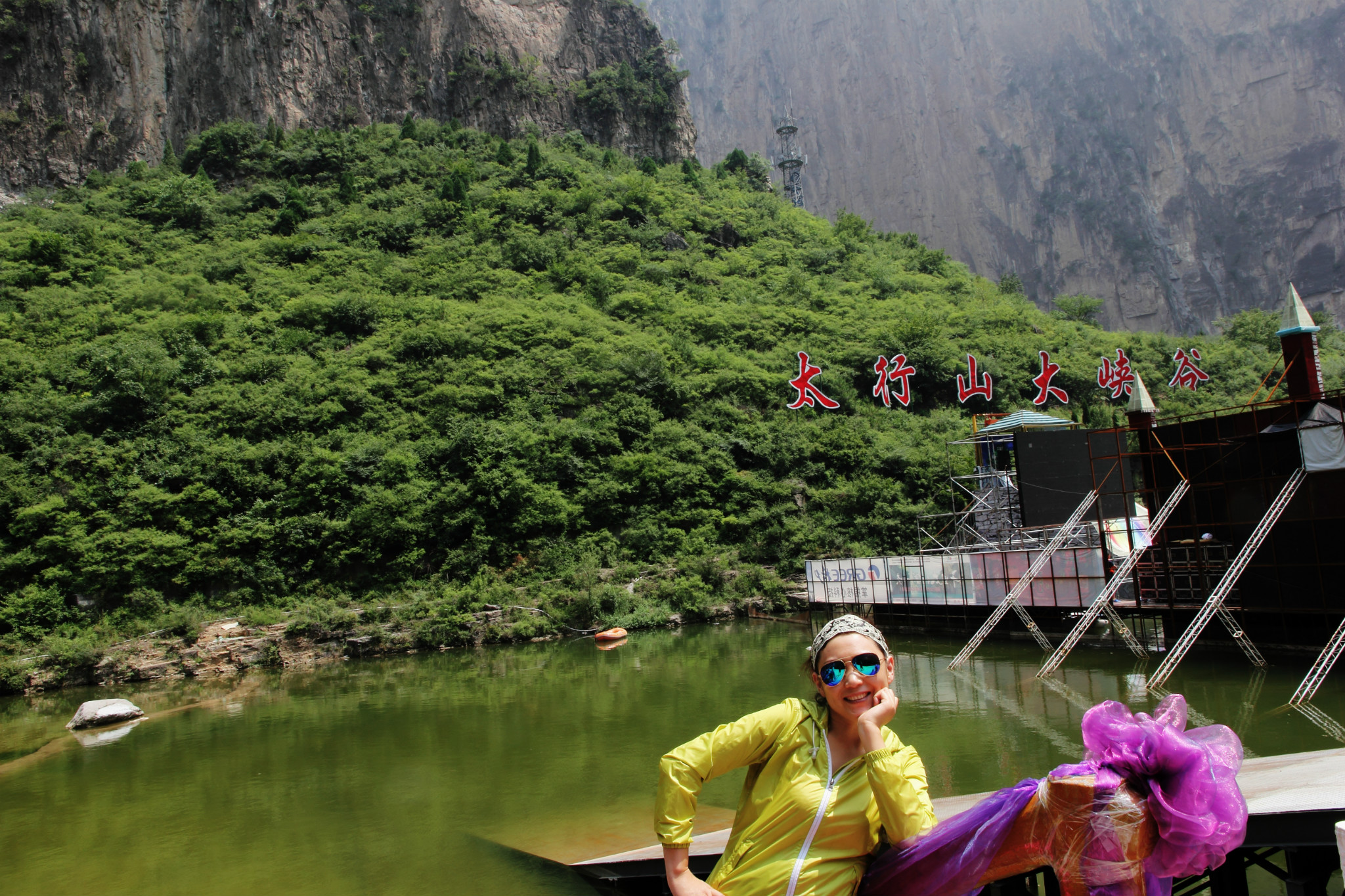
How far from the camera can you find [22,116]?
48.2 metres

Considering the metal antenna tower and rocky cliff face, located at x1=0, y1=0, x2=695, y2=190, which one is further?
the metal antenna tower

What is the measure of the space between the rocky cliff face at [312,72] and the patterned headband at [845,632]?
61872mm

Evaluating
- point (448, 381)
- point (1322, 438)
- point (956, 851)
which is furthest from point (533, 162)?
point (956, 851)

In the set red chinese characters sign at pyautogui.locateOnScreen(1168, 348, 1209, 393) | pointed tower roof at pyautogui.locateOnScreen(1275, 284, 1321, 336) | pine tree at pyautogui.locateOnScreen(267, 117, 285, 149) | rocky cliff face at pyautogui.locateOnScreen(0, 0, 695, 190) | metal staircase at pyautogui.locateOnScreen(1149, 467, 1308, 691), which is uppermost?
rocky cliff face at pyautogui.locateOnScreen(0, 0, 695, 190)

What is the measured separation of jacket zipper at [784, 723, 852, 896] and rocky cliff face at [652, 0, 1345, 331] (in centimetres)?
7390

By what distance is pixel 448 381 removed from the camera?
3306 centimetres

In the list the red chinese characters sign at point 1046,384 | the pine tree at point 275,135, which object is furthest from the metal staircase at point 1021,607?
the pine tree at point 275,135

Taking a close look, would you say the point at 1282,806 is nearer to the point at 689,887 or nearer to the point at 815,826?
the point at 815,826

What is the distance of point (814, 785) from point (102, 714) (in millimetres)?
18351

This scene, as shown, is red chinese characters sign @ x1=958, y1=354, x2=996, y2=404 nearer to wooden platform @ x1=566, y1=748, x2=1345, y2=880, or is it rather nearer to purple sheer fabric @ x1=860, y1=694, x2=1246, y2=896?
wooden platform @ x1=566, y1=748, x2=1345, y2=880

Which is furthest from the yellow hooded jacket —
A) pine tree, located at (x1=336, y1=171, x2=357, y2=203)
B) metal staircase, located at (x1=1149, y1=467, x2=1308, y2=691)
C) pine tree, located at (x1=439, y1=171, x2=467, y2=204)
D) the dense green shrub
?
pine tree, located at (x1=336, y1=171, x2=357, y2=203)

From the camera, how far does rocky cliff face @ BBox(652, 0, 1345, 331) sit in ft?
207

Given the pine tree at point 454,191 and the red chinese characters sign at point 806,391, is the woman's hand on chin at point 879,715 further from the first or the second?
the pine tree at point 454,191

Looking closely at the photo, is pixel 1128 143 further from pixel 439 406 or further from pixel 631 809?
pixel 631 809
